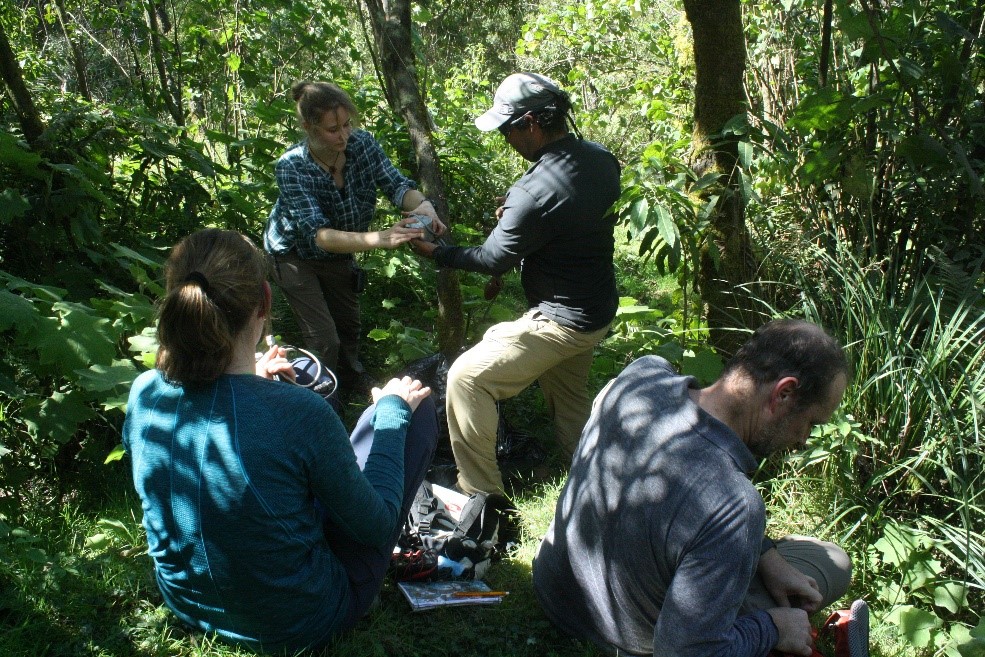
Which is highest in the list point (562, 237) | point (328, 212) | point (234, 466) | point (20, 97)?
point (20, 97)

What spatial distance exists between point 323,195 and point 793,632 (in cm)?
→ 276

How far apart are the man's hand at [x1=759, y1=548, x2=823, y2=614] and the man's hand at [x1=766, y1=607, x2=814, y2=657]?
0.63 feet

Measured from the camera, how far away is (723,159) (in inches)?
152

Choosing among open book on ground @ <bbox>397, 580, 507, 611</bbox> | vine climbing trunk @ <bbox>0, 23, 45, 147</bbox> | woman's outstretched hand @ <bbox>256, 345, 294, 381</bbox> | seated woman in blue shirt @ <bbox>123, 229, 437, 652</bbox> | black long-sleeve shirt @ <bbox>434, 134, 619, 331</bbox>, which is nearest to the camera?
seated woman in blue shirt @ <bbox>123, 229, 437, 652</bbox>

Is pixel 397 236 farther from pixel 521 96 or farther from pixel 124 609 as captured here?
pixel 124 609

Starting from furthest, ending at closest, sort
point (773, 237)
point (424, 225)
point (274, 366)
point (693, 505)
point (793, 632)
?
1. point (773, 237)
2. point (424, 225)
3. point (274, 366)
4. point (793, 632)
5. point (693, 505)

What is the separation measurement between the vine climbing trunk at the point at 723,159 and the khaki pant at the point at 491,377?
92 cm

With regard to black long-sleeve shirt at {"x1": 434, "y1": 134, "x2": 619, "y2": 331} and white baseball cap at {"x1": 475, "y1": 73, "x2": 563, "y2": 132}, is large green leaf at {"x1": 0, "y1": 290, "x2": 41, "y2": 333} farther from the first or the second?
white baseball cap at {"x1": 475, "y1": 73, "x2": 563, "y2": 132}

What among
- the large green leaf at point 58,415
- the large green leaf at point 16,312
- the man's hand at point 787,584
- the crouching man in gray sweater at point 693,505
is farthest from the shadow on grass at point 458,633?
the large green leaf at point 16,312

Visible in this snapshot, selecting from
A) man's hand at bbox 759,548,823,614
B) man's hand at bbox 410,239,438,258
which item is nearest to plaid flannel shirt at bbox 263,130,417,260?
man's hand at bbox 410,239,438,258

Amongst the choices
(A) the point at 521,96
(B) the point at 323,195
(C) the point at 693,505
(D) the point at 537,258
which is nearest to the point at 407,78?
(B) the point at 323,195

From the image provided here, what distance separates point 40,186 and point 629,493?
11.3 feet

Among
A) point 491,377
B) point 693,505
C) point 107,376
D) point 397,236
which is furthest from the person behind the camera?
point 397,236

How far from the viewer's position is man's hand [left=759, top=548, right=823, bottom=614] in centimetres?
235
